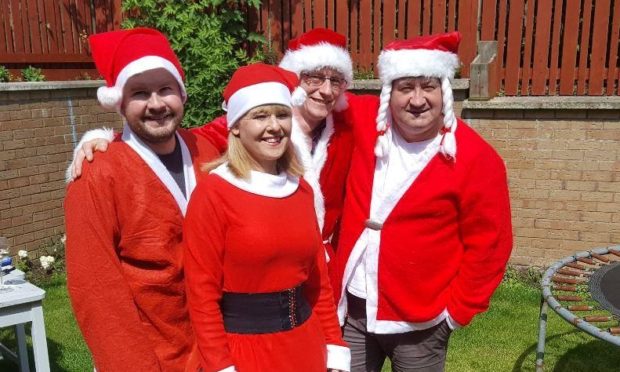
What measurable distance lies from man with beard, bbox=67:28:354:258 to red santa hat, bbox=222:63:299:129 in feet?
1.48

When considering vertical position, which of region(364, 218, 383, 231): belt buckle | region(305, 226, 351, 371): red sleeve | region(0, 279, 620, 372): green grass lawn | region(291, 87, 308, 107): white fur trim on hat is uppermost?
region(291, 87, 308, 107): white fur trim on hat

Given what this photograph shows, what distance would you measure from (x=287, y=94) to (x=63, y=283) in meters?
4.73

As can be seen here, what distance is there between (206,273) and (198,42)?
4644 millimetres

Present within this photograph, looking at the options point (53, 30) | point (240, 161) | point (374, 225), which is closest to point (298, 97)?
point (240, 161)

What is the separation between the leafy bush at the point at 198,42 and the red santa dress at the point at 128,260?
4.21m

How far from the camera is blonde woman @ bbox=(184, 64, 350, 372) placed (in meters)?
1.87

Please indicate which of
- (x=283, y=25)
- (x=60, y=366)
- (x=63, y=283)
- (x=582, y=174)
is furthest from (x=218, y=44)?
(x=582, y=174)

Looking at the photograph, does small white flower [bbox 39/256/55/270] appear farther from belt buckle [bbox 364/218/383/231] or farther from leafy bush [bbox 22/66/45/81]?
belt buckle [bbox 364/218/383/231]

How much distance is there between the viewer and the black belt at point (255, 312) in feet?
6.35

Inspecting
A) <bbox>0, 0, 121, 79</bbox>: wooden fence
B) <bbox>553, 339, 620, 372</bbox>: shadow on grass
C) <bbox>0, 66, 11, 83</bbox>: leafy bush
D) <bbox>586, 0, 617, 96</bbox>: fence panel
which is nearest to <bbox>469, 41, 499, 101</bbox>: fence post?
<bbox>586, 0, 617, 96</bbox>: fence panel

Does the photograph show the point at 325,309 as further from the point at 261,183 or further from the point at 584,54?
the point at 584,54

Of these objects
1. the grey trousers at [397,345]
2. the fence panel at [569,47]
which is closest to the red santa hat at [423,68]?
the grey trousers at [397,345]

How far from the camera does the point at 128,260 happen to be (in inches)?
75.7

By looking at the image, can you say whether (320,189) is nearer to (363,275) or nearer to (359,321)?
(363,275)
